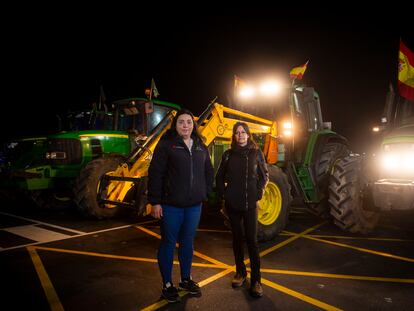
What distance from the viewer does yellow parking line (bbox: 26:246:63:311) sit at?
3.06 meters

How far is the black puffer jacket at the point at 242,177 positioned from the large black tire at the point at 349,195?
8.26 ft

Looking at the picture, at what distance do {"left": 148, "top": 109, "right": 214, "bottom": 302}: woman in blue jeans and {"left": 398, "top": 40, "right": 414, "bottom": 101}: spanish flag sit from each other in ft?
17.3

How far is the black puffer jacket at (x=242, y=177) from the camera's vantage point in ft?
10.9

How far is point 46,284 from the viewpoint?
3.54 m

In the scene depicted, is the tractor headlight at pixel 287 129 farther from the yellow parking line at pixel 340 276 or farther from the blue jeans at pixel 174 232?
the blue jeans at pixel 174 232

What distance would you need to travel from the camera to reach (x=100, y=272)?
3.91 m

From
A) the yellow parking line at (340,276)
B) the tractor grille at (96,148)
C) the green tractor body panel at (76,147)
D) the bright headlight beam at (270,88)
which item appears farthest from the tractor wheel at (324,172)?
the tractor grille at (96,148)

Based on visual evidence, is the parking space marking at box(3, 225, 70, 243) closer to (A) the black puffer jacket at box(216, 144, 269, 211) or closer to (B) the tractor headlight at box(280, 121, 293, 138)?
(A) the black puffer jacket at box(216, 144, 269, 211)

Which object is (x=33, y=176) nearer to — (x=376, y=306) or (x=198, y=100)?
(x=376, y=306)

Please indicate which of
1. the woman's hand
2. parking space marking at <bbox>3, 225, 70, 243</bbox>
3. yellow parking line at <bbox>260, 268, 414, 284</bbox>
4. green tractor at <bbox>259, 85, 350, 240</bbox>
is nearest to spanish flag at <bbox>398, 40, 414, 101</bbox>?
green tractor at <bbox>259, 85, 350, 240</bbox>

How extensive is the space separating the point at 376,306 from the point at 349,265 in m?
1.13

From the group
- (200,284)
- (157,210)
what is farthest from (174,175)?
(200,284)

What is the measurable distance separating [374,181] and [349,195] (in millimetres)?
484

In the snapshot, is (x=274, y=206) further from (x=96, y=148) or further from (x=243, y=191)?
(x=96, y=148)
